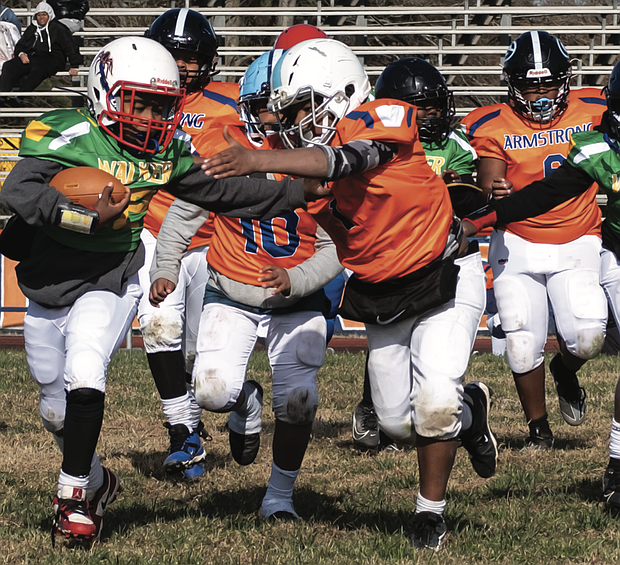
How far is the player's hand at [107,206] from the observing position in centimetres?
373

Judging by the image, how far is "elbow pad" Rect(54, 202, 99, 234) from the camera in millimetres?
3684

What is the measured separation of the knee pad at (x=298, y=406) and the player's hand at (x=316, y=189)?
979 mm

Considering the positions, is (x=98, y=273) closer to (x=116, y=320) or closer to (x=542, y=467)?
(x=116, y=320)

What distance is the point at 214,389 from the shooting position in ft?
15.0

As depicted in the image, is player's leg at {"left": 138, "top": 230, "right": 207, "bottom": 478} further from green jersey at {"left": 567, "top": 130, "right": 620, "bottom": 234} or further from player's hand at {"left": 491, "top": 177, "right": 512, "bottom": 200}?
green jersey at {"left": 567, "top": 130, "right": 620, "bottom": 234}

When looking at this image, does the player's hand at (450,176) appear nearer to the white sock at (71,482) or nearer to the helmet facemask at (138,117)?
the helmet facemask at (138,117)

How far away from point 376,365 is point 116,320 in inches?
44.9

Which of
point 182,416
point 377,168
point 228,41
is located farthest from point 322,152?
point 228,41

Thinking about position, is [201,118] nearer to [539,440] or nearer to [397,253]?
[397,253]

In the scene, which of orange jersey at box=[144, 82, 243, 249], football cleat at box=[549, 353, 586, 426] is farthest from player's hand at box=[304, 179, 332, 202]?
football cleat at box=[549, 353, 586, 426]

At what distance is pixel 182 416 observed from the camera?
18.0ft

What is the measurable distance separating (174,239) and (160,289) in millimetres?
361

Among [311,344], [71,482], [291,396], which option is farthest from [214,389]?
[71,482]

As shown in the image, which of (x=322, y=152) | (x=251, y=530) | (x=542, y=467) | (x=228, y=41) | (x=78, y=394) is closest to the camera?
(x=322, y=152)
